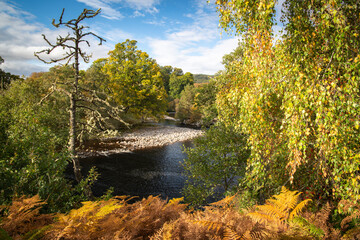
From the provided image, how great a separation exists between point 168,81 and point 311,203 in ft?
276

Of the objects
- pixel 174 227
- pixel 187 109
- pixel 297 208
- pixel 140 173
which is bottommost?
pixel 140 173

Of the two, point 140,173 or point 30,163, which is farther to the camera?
point 140,173

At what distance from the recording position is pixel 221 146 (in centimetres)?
888

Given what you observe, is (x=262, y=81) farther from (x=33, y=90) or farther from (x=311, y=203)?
(x=33, y=90)

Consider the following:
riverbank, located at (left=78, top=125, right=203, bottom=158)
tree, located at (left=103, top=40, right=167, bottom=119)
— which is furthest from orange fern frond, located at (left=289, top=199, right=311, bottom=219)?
tree, located at (left=103, top=40, right=167, bottom=119)

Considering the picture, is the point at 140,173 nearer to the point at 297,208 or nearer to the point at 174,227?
the point at 174,227

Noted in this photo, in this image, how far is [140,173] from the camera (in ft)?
49.8

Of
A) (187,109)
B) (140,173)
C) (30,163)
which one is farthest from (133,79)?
(30,163)

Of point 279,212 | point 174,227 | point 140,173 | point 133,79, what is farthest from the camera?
point 133,79

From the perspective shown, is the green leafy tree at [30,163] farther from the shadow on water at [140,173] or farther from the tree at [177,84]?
the tree at [177,84]

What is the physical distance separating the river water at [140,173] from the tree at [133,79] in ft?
28.0

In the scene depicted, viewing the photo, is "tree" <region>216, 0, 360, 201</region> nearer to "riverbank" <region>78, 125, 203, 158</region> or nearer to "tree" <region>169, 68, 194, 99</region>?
"riverbank" <region>78, 125, 203, 158</region>

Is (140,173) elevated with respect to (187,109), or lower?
lower

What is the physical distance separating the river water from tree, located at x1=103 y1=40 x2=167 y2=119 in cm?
855
